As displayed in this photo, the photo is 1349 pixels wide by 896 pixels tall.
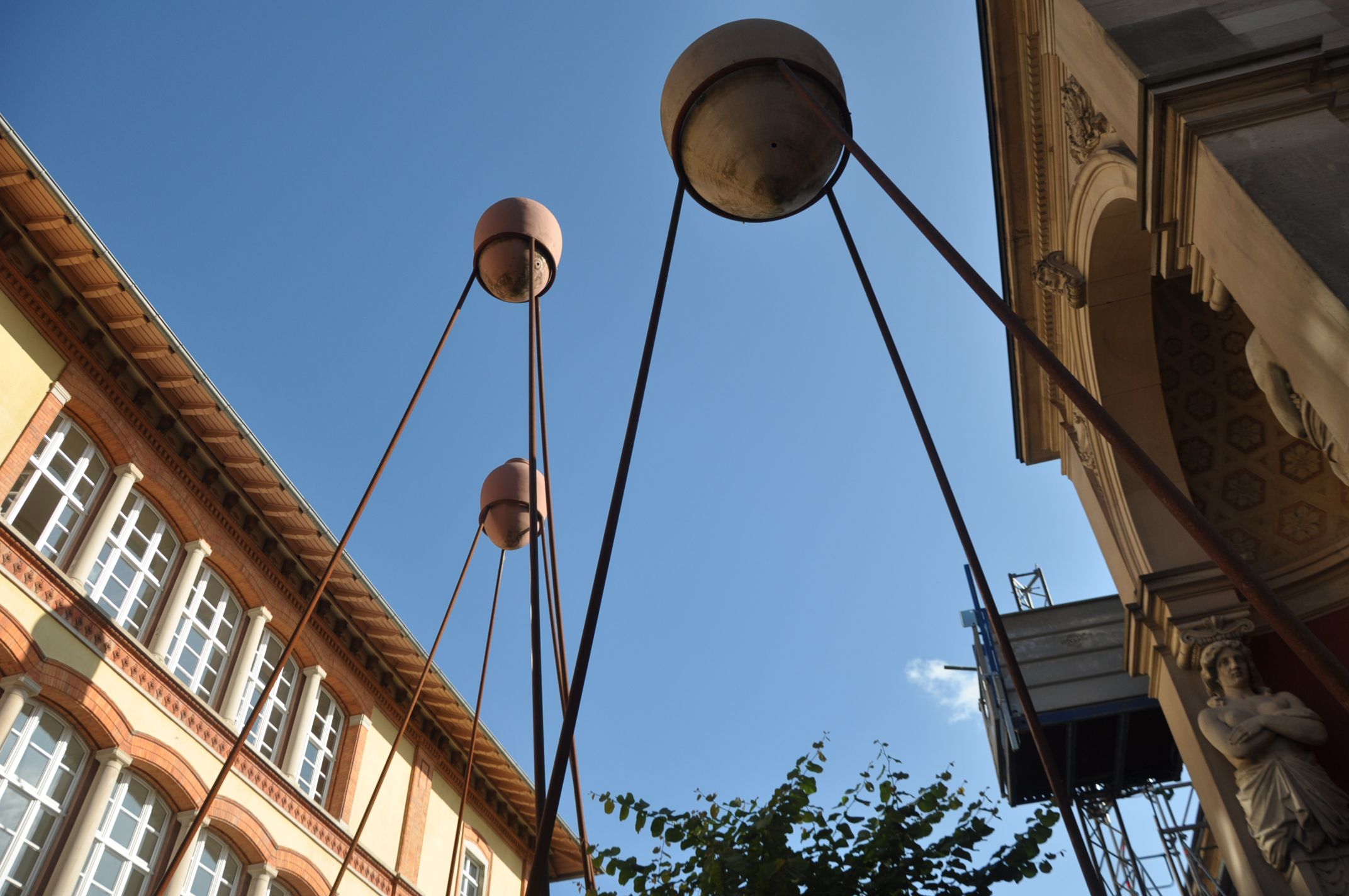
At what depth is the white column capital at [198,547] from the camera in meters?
13.6

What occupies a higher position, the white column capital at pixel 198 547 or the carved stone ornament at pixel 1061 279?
the white column capital at pixel 198 547

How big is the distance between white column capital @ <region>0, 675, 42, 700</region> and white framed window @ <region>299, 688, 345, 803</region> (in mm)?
5047

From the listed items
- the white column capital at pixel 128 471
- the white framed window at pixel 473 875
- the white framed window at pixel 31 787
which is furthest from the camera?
the white framed window at pixel 473 875

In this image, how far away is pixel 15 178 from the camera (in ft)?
35.1

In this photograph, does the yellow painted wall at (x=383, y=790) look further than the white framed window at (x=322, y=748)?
Yes

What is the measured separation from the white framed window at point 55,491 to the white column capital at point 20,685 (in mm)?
1364

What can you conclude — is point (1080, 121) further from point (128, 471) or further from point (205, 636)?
point (205, 636)

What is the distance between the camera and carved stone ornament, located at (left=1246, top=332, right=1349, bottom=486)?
452cm

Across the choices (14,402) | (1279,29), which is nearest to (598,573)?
(1279,29)

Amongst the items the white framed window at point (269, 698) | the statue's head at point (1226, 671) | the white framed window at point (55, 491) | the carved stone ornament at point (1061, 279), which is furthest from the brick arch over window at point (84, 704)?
the statue's head at point (1226, 671)

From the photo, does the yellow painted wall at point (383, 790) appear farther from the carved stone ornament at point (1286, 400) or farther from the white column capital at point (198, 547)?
the carved stone ornament at point (1286, 400)

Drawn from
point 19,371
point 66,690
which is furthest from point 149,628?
point 19,371

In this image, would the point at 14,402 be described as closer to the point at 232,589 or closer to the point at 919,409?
the point at 232,589

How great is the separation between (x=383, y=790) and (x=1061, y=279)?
1323 cm
